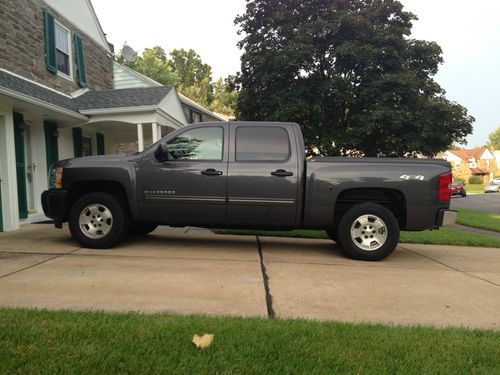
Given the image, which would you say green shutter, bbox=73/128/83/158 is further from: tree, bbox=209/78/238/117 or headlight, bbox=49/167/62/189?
tree, bbox=209/78/238/117

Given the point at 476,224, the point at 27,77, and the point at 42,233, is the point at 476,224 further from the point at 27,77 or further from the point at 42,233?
the point at 27,77

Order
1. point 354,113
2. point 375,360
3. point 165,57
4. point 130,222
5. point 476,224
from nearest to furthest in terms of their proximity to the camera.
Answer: point 375,360
point 130,222
point 476,224
point 354,113
point 165,57

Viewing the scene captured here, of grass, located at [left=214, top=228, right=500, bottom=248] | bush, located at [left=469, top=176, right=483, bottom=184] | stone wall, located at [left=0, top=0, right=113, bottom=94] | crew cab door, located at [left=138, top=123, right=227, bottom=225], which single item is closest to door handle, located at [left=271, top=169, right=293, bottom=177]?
crew cab door, located at [left=138, top=123, right=227, bottom=225]

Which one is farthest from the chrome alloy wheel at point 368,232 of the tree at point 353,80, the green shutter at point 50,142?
the tree at point 353,80

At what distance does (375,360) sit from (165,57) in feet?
226

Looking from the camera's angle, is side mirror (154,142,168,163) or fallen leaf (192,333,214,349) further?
side mirror (154,142,168,163)

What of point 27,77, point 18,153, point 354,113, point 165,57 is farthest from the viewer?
point 165,57

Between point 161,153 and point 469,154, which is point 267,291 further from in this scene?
point 469,154

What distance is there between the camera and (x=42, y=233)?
7.73m

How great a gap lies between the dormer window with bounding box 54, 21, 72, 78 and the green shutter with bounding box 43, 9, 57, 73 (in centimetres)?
40

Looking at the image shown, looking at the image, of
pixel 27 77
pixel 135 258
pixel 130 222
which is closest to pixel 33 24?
pixel 27 77

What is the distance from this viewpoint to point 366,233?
5.91m

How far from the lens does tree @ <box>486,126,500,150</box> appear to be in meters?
119

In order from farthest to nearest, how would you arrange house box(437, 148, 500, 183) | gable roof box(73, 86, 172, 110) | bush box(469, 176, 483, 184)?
house box(437, 148, 500, 183), bush box(469, 176, 483, 184), gable roof box(73, 86, 172, 110)
